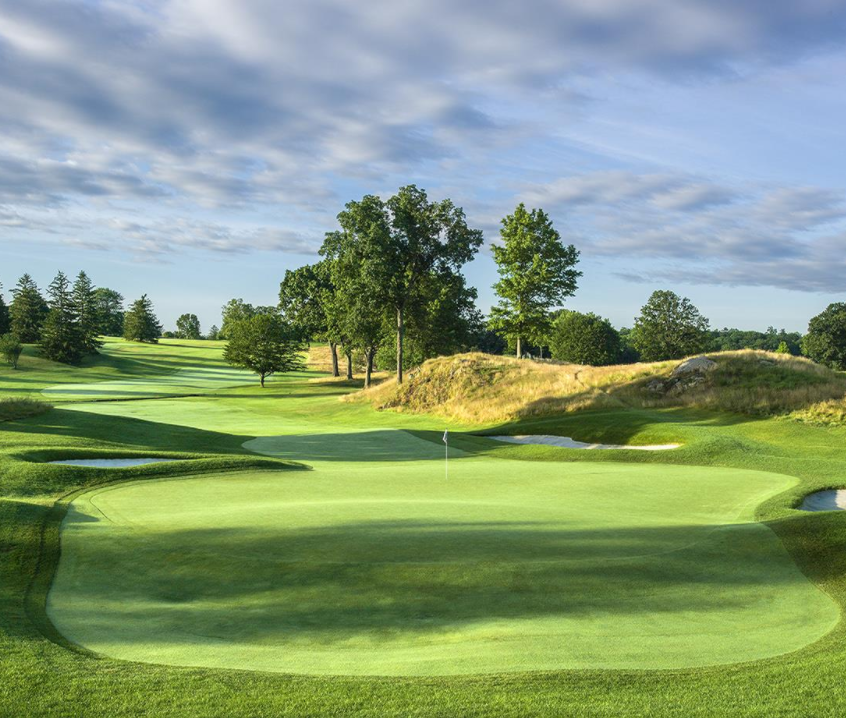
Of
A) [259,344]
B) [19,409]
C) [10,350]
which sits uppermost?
[259,344]

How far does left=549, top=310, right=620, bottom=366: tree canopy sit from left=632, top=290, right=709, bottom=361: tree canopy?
280 inches

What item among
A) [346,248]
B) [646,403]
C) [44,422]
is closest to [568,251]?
[346,248]

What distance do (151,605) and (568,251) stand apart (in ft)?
169

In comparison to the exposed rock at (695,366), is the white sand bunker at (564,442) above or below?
below

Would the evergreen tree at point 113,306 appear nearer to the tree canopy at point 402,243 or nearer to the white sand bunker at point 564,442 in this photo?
the tree canopy at point 402,243

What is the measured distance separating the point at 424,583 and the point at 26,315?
98.6 metres

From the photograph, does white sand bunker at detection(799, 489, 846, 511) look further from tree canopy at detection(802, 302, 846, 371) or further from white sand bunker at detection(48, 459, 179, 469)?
tree canopy at detection(802, 302, 846, 371)

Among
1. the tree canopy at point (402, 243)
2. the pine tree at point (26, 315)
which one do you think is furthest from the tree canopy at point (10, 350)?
the tree canopy at point (402, 243)

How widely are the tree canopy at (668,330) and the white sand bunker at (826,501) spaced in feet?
270

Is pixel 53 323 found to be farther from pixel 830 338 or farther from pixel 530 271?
pixel 830 338

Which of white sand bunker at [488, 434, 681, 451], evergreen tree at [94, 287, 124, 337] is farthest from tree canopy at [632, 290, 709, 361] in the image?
evergreen tree at [94, 287, 124, 337]

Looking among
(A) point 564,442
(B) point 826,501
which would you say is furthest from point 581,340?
(B) point 826,501

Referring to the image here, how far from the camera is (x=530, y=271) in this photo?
55062 mm

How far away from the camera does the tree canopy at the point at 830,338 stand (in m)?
99.7
